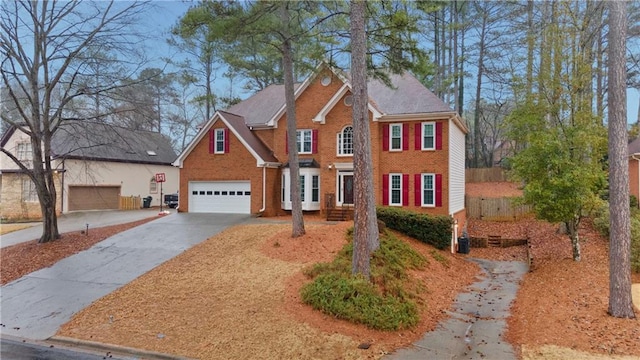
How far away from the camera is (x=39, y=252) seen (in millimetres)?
14156

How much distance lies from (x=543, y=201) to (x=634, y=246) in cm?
271

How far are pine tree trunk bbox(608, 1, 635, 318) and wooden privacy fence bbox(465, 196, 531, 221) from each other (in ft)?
53.2

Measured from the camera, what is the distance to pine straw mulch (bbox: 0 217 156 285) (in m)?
12.6

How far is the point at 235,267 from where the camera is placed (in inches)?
440

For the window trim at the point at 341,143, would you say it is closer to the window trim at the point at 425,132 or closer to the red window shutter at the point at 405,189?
the red window shutter at the point at 405,189

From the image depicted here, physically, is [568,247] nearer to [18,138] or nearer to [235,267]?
[235,267]

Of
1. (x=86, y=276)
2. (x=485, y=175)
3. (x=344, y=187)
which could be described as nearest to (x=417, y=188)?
(x=344, y=187)

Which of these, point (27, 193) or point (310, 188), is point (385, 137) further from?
point (27, 193)

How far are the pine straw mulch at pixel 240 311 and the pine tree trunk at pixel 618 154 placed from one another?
3.90 meters

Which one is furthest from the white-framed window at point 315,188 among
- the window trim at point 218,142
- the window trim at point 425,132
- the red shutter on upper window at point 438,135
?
the red shutter on upper window at point 438,135

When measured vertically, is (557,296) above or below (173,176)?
below

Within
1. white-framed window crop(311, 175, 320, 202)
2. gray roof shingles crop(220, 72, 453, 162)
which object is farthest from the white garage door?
white-framed window crop(311, 175, 320, 202)

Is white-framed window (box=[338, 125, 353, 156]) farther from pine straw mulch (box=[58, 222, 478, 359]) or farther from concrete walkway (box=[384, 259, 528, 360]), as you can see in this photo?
concrete walkway (box=[384, 259, 528, 360])

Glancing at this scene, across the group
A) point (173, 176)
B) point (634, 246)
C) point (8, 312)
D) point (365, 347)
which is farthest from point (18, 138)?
point (634, 246)
